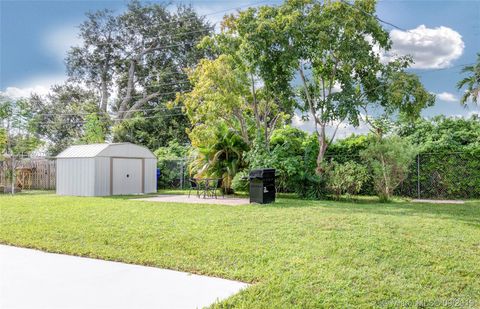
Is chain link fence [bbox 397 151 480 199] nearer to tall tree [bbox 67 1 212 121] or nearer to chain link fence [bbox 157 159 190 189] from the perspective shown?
chain link fence [bbox 157 159 190 189]

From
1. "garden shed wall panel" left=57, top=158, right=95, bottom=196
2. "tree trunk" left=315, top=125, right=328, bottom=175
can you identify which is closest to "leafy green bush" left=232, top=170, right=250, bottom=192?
"tree trunk" left=315, top=125, right=328, bottom=175

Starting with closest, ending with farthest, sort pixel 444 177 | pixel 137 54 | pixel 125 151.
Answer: pixel 444 177 → pixel 125 151 → pixel 137 54

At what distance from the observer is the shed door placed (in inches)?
606

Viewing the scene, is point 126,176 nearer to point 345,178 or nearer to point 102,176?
point 102,176

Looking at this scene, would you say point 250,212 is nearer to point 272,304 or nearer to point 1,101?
point 272,304

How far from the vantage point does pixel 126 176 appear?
52.1ft

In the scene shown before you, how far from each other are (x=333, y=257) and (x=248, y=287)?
1.44 metres

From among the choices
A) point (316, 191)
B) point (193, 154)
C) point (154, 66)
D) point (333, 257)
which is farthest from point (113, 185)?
point (154, 66)

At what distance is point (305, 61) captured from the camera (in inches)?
495

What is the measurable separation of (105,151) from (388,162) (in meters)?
10.3

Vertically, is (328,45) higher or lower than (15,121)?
higher

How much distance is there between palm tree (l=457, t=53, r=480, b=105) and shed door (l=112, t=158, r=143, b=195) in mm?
12362

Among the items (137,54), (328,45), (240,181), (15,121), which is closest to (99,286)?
(240,181)

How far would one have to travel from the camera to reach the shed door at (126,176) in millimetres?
15397
